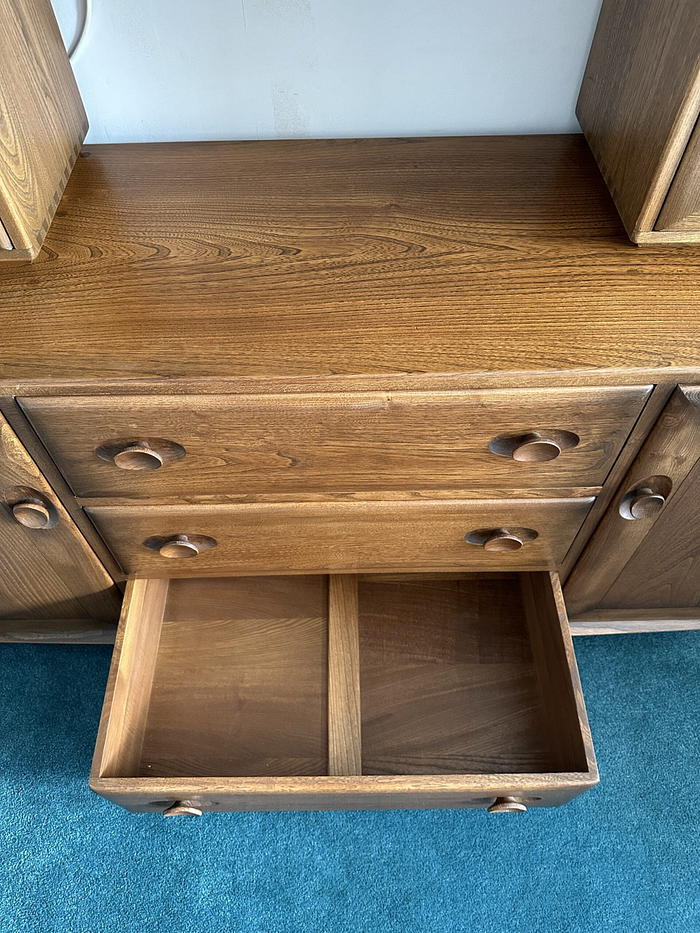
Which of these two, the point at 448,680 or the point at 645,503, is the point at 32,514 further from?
the point at 645,503

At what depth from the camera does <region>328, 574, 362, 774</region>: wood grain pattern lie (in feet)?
3.01

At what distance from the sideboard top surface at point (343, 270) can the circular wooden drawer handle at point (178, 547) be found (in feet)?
0.86

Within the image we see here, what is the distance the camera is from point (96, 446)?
29.9 inches

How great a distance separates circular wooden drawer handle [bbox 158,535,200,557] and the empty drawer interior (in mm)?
88

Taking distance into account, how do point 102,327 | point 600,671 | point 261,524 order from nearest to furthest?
point 102,327
point 261,524
point 600,671

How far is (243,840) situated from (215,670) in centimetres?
22

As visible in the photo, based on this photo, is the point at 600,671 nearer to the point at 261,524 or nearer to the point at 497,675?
the point at 497,675

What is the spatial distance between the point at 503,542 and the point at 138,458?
0.44 metres

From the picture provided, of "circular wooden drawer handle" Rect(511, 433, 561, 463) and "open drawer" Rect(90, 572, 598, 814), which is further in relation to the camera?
"open drawer" Rect(90, 572, 598, 814)

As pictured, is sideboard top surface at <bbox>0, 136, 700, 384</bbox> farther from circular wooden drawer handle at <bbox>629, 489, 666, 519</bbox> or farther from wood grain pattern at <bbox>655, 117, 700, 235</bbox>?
circular wooden drawer handle at <bbox>629, 489, 666, 519</bbox>

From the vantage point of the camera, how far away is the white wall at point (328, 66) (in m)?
0.85

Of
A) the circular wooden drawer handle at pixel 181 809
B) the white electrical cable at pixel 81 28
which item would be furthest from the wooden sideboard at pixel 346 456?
the white electrical cable at pixel 81 28

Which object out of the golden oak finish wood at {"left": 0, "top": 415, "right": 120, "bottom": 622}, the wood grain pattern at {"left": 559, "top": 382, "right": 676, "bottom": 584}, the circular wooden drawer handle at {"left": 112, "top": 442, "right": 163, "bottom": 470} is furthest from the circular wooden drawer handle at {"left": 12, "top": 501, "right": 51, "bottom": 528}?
the wood grain pattern at {"left": 559, "top": 382, "right": 676, "bottom": 584}

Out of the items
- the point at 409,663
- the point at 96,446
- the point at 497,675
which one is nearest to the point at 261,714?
the point at 409,663
